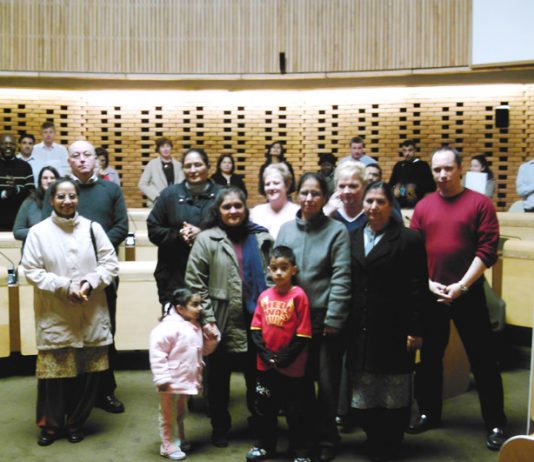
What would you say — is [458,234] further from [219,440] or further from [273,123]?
[273,123]

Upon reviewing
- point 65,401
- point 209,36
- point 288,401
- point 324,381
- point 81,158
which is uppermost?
point 209,36

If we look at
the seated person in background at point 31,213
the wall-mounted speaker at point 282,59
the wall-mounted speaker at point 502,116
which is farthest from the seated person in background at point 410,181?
the seated person in background at point 31,213

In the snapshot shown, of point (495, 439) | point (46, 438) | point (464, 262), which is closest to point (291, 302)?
point (464, 262)

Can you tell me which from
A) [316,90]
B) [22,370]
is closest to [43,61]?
[316,90]

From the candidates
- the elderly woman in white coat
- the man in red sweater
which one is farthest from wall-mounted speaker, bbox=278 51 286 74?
the elderly woman in white coat

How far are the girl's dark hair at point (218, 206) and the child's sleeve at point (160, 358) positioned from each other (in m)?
0.80

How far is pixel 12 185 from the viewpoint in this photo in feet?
28.5

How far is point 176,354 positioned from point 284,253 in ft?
3.16

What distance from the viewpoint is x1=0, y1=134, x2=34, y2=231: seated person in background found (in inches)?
339

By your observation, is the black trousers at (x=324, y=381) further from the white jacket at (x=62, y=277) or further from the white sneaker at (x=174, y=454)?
the white jacket at (x=62, y=277)

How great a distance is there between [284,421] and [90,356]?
4.96ft

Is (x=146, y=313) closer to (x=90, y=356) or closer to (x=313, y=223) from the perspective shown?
(x=90, y=356)

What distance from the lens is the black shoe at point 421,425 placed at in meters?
5.39

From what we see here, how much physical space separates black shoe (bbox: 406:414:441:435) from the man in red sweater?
1.40ft
